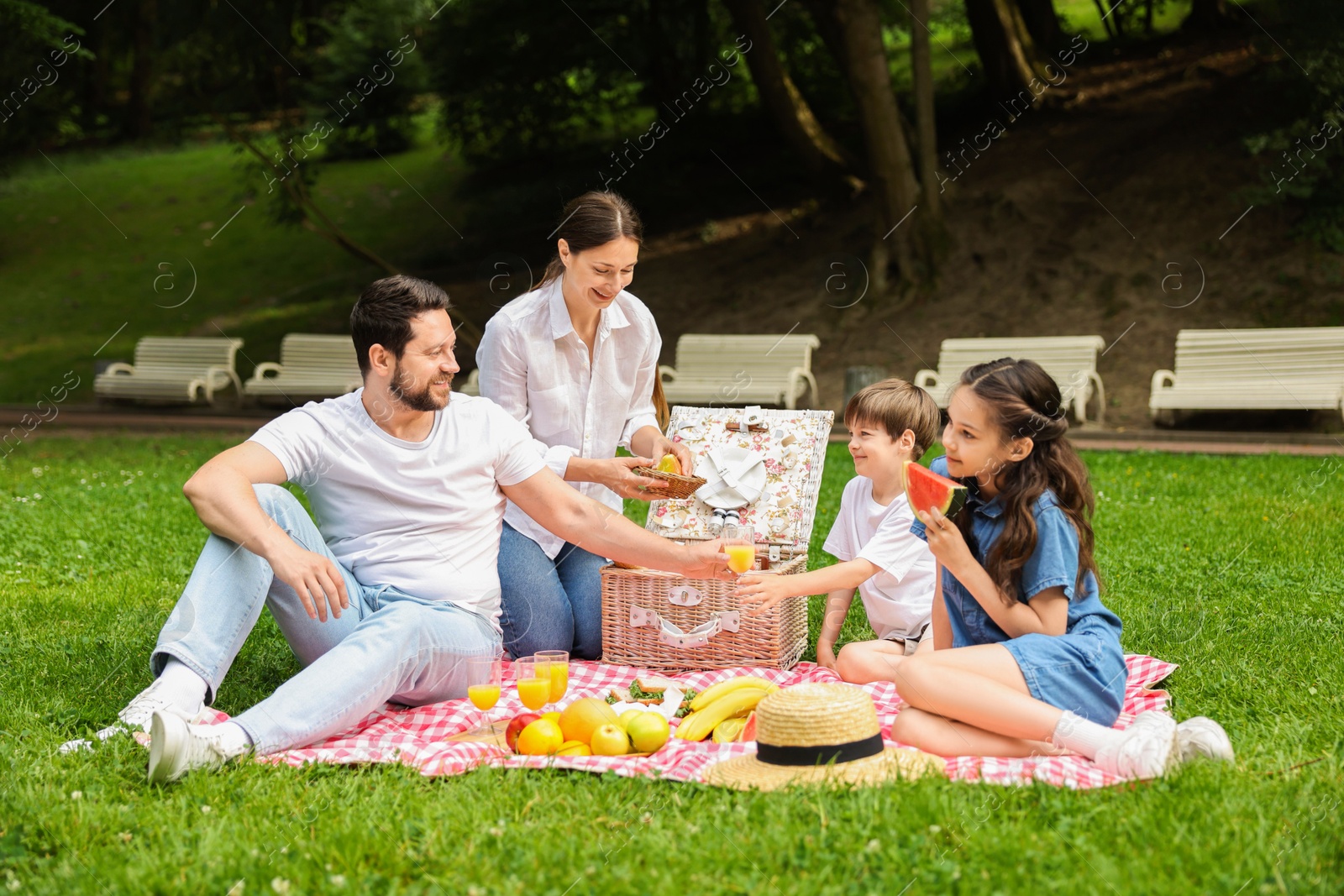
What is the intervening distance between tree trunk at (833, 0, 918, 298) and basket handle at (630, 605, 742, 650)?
1055cm

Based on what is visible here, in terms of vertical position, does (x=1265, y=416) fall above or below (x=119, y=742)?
above

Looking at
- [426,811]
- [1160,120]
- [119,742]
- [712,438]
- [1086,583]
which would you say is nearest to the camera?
[426,811]

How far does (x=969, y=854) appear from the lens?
2643 mm

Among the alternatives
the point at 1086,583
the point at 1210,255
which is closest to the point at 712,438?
the point at 1086,583

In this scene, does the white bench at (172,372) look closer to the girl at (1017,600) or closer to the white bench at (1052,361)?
the white bench at (1052,361)

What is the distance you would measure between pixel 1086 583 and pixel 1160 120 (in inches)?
578

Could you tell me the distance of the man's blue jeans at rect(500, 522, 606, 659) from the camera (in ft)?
15.5

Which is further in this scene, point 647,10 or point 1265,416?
point 647,10

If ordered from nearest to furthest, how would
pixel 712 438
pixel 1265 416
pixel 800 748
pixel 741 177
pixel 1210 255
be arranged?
pixel 800 748 → pixel 712 438 → pixel 1265 416 → pixel 1210 255 → pixel 741 177

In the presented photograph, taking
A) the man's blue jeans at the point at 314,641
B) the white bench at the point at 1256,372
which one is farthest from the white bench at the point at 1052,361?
Result: the man's blue jeans at the point at 314,641

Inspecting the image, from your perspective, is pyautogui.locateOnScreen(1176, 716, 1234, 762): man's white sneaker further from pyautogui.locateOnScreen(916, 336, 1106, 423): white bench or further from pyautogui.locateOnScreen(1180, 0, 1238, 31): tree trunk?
pyautogui.locateOnScreen(1180, 0, 1238, 31): tree trunk

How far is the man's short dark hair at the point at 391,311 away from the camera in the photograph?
397cm

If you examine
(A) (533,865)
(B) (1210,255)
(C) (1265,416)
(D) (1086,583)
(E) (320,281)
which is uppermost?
(E) (320,281)

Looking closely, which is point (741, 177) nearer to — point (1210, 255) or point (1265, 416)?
point (1210, 255)
